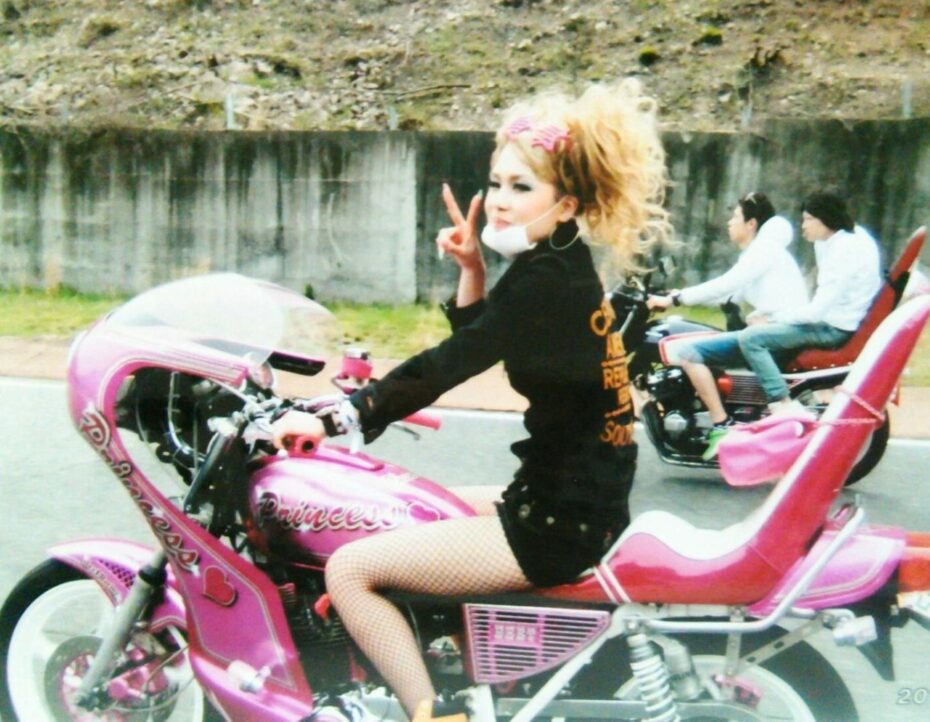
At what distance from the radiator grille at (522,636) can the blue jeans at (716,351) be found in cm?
378

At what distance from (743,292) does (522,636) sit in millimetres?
4505

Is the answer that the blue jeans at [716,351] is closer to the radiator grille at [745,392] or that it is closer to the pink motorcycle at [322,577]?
the radiator grille at [745,392]

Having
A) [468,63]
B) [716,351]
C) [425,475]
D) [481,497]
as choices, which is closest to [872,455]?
[716,351]

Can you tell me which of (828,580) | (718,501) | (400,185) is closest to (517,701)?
(828,580)

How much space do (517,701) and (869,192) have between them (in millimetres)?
9290

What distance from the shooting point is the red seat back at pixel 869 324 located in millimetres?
6008

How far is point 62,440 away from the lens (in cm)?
676

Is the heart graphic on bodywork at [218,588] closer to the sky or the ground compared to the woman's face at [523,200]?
closer to the ground

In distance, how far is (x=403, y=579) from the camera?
2.58 m

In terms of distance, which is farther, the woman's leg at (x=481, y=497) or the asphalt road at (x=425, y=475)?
the asphalt road at (x=425, y=475)

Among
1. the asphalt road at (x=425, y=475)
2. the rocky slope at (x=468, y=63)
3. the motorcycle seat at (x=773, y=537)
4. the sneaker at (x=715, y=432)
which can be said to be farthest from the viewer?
the rocky slope at (x=468, y=63)

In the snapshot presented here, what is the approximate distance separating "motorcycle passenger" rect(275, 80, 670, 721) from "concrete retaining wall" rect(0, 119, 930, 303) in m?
8.27

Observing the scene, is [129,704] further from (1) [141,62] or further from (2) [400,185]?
(1) [141,62]

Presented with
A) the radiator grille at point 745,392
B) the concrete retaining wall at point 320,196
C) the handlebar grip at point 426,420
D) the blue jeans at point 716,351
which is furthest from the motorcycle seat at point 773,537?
the concrete retaining wall at point 320,196
